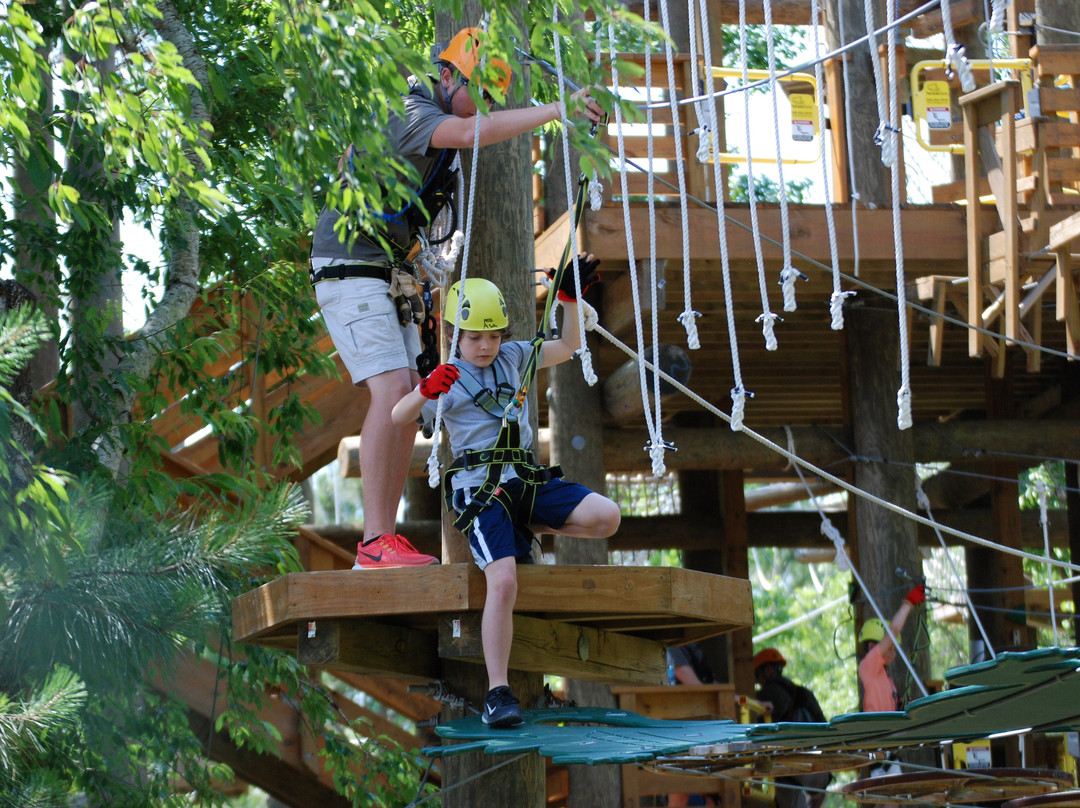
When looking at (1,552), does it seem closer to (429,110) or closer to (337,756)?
(429,110)

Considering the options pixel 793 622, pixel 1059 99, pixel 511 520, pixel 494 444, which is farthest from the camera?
pixel 793 622

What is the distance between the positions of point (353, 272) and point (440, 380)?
662mm

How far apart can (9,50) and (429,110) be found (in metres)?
1.21

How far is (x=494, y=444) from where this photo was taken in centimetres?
419

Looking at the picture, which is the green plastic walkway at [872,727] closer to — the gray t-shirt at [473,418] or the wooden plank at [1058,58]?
the gray t-shirt at [473,418]

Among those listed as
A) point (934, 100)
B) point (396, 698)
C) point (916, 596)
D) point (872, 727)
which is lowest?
point (396, 698)

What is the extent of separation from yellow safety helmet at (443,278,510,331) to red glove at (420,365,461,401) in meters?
0.33

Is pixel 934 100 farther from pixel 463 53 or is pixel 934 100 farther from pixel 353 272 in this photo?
pixel 353 272

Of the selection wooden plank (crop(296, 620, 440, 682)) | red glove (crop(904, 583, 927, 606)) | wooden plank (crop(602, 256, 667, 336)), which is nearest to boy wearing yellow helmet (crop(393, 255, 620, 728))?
wooden plank (crop(296, 620, 440, 682))

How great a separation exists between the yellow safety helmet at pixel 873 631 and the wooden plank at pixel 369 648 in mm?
4066

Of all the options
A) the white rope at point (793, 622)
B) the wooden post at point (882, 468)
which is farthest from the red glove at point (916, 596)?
the white rope at point (793, 622)

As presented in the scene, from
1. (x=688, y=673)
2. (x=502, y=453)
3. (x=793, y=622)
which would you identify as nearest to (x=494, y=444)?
(x=502, y=453)

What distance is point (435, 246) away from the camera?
4.55 metres

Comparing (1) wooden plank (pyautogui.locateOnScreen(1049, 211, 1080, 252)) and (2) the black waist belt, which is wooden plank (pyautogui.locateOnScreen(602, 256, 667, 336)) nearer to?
(1) wooden plank (pyautogui.locateOnScreen(1049, 211, 1080, 252))
